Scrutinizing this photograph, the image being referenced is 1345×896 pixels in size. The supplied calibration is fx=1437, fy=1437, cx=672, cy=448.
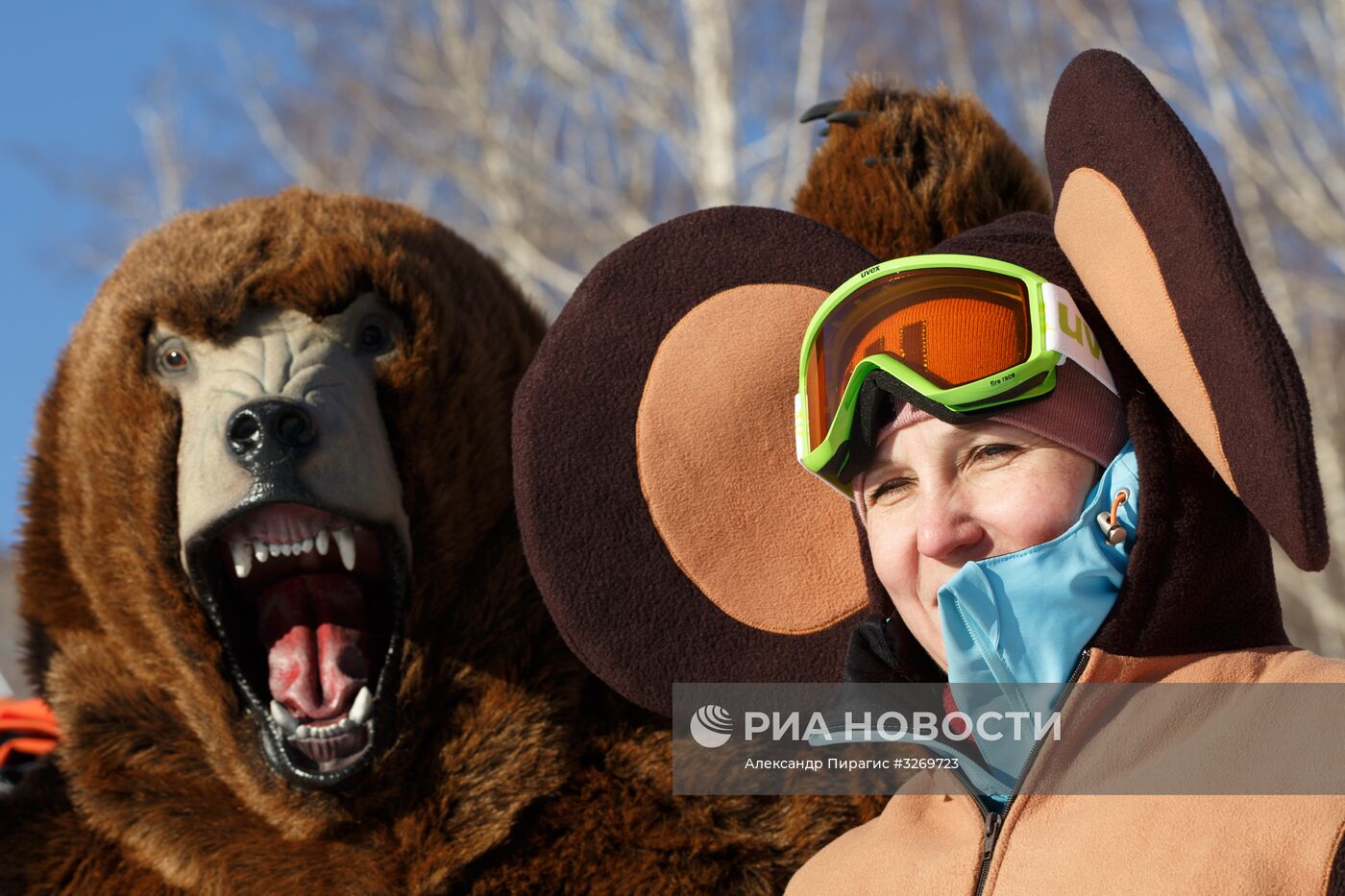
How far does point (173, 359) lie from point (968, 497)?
152cm

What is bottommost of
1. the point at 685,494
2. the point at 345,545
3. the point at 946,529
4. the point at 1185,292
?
the point at 946,529

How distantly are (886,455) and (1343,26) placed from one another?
6832mm

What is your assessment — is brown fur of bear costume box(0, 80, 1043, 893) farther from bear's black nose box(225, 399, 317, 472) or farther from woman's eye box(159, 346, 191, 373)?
bear's black nose box(225, 399, 317, 472)

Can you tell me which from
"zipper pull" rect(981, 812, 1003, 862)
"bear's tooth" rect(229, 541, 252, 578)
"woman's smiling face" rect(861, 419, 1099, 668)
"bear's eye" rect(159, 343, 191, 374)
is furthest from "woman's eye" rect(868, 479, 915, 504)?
"bear's eye" rect(159, 343, 191, 374)

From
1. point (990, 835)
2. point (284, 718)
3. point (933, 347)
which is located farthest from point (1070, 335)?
point (284, 718)

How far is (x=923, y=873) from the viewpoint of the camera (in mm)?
1675

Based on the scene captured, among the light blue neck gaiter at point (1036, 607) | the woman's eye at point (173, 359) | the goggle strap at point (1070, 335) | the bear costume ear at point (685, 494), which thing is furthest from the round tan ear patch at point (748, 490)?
the woman's eye at point (173, 359)

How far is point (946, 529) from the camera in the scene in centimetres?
166

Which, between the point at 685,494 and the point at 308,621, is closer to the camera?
the point at 685,494

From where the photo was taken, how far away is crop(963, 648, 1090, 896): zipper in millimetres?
1596

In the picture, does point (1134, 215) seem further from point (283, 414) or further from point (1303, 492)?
point (283, 414)

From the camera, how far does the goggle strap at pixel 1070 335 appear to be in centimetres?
163

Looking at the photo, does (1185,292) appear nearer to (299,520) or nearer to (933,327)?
(933,327)

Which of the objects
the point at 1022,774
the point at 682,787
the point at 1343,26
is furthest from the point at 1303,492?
the point at 1343,26
